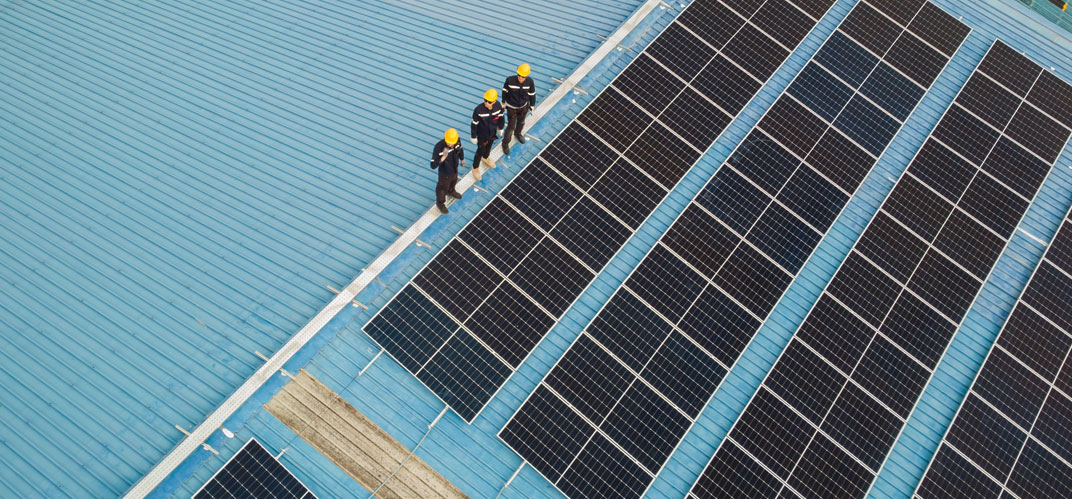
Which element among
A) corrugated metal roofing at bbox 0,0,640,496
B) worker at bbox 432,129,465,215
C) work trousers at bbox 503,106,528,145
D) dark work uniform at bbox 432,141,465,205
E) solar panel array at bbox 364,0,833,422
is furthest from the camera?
work trousers at bbox 503,106,528,145

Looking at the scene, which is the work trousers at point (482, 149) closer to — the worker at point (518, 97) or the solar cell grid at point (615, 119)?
the worker at point (518, 97)

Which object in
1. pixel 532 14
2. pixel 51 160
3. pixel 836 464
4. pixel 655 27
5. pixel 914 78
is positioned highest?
pixel 914 78

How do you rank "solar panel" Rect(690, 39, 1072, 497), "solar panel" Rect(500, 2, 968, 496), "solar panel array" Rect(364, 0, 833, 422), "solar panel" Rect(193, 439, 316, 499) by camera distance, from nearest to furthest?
1. "solar panel" Rect(193, 439, 316, 499)
2. "solar panel" Rect(500, 2, 968, 496)
3. "solar panel" Rect(690, 39, 1072, 497)
4. "solar panel array" Rect(364, 0, 833, 422)

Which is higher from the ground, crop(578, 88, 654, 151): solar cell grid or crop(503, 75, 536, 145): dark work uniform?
crop(578, 88, 654, 151): solar cell grid

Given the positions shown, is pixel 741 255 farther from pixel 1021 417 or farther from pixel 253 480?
pixel 253 480

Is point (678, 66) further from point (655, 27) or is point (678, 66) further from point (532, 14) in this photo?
point (532, 14)

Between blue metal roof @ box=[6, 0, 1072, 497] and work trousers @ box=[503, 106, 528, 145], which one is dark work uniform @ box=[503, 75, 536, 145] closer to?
work trousers @ box=[503, 106, 528, 145]

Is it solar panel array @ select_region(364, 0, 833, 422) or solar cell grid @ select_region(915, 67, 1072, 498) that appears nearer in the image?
solar cell grid @ select_region(915, 67, 1072, 498)

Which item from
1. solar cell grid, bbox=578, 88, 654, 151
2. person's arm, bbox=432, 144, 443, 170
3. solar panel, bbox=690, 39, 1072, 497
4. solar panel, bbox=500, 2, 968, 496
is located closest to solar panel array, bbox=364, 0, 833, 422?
solar cell grid, bbox=578, 88, 654, 151


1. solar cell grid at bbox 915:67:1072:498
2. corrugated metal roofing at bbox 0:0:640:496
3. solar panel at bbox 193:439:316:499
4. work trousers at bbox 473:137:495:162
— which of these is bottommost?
solar panel at bbox 193:439:316:499

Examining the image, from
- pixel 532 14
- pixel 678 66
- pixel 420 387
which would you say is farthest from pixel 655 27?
pixel 420 387
